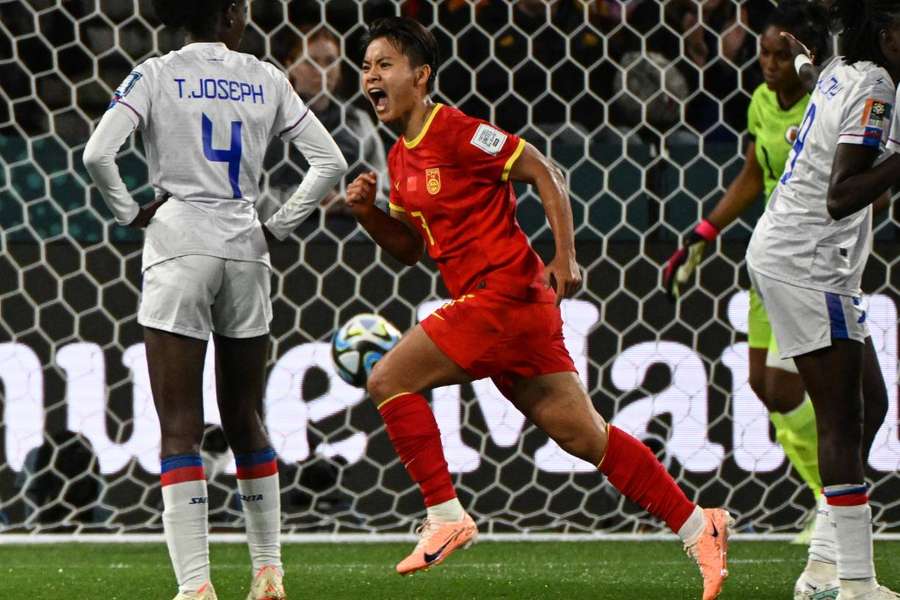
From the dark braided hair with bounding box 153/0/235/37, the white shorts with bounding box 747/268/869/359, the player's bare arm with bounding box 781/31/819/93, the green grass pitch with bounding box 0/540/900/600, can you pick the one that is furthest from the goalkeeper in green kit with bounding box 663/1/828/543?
the dark braided hair with bounding box 153/0/235/37

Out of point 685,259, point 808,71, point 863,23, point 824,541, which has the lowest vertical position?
point 824,541

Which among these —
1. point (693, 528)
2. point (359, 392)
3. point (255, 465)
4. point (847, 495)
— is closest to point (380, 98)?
point (255, 465)

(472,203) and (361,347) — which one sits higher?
(472,203)

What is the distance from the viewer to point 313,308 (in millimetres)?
6117

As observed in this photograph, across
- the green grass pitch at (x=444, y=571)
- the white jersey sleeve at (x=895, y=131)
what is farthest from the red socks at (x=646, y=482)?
the white jersey sleeve at (x=895, y=131)

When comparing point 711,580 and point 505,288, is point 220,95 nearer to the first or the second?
point 505,288

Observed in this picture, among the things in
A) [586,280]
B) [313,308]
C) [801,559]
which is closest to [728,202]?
[586,280]

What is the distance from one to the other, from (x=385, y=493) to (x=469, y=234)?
94.3 inches

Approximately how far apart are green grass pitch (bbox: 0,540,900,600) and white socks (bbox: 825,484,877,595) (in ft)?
2.15

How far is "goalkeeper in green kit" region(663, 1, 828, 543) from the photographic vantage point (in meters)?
5.24

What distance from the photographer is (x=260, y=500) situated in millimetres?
3994

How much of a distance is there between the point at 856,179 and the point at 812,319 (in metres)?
0.44

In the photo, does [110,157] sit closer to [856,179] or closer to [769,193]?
[856,179]

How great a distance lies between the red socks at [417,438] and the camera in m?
3.81
